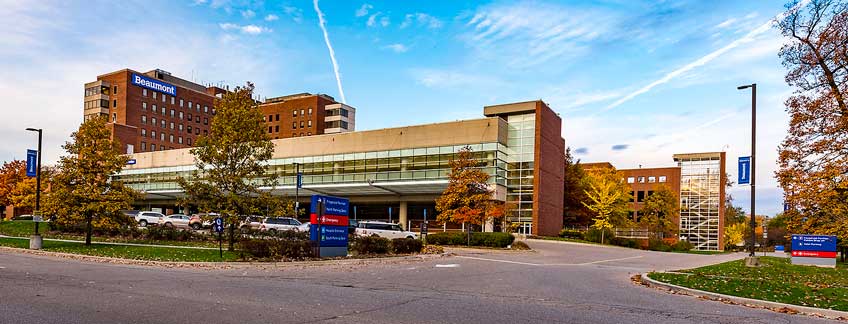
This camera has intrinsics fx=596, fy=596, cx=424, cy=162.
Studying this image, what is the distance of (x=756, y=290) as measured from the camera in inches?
543

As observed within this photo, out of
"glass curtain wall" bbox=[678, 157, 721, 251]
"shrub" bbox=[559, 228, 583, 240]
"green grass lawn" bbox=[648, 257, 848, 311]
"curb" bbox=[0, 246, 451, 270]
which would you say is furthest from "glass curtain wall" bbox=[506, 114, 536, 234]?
"green grass lawn" bbox=[648, 257, 848, 311]

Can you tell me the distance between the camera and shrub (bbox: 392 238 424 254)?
26.5 metres

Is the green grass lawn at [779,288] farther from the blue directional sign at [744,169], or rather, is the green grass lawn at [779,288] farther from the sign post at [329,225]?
the sign post at [329,225]

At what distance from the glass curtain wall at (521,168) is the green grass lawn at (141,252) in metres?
35.9

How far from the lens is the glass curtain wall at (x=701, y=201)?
77.2m

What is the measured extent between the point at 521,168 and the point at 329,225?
35807 millimetres

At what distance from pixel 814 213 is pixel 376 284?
1798cm

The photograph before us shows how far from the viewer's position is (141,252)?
23.4m

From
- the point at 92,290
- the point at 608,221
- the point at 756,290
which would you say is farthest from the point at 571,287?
the point at 608,221

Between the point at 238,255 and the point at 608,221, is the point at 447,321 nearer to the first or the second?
the point at 238,255

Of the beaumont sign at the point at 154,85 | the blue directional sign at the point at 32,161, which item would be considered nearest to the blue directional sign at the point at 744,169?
the blue directional sign at the point at 32,161

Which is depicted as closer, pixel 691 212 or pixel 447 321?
pixel 447 321

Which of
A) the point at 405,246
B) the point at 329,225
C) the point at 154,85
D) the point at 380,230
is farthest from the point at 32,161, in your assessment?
the point at 154,85

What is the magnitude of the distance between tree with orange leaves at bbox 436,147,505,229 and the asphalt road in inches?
832
